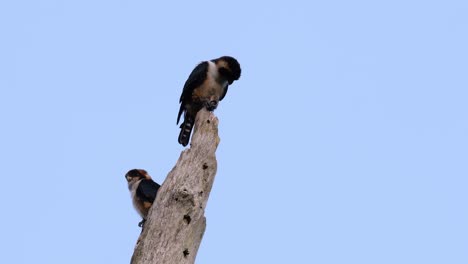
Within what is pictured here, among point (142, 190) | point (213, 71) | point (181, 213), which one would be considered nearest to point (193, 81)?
point (213, 71)

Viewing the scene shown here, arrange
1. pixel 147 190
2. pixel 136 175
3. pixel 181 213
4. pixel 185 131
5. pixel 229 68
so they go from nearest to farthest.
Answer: pixel 181 213, pixel 147 190, pixel 136 175, pixel 185 131, pixel 229 68

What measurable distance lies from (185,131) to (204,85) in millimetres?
668

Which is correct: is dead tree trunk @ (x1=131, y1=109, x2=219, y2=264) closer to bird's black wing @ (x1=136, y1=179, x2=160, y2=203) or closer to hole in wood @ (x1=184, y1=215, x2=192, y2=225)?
hole in wood @ (x1=184, y1=215, x2=192, y2=225)

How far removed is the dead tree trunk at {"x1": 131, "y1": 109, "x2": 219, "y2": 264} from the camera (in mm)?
5867

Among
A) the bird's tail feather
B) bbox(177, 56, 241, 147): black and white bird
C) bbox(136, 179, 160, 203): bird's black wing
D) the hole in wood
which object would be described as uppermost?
bbox(177, 56, 241, 147): black and white bird

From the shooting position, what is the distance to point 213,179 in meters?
6.51

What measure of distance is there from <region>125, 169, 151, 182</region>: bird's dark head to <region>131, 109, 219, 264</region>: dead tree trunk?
2.70 metres

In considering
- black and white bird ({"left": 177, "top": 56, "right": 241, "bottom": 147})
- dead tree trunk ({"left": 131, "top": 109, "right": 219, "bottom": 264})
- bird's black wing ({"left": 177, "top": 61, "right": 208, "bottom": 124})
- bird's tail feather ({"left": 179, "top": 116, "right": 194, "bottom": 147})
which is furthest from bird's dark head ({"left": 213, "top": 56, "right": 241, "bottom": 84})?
dead tree trunk ({"left": 131, "top": 109, "right": 219, "bottom": 264})

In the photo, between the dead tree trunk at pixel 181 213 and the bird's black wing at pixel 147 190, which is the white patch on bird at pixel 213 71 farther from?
the dead tree trunk at pixel 181 213

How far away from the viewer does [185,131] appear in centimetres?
1012

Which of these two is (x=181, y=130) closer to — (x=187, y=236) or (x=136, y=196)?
(x=136, y=196)

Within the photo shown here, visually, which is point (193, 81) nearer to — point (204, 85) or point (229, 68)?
point (204, 85)

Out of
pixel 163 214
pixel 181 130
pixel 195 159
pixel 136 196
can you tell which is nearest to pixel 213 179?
pixel 195 159

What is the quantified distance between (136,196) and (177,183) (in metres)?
2.61
